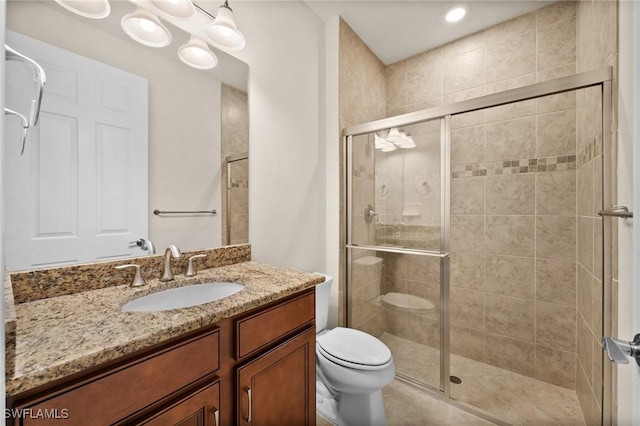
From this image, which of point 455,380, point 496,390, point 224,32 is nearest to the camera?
point 224,32

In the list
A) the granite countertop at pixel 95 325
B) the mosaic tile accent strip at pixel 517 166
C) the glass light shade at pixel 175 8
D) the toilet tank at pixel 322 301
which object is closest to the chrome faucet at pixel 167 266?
the granite countertop at pixel 95 325

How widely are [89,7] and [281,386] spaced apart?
1.57m

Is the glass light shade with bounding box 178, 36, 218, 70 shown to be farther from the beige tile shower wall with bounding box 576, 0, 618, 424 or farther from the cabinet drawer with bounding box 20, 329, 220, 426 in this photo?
the beige tile shower wall with bounding box 576, 0, 618, 424

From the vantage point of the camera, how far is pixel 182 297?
41.6 inches

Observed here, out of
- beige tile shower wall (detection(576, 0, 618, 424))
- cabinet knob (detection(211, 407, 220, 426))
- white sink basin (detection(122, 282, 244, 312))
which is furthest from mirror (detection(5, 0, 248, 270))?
beige tile shower wall (detection(576, 0, 618, 424))

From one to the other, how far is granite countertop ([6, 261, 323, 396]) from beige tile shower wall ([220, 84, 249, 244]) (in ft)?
1.43

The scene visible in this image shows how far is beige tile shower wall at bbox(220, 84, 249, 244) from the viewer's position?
1.39 m

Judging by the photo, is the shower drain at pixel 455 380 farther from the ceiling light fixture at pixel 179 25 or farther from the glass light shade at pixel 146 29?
the glass light shade at pixel 146 29

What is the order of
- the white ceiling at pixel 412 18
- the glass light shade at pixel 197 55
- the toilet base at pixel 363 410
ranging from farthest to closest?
the white ceiling at pixel 412 18 → the toilet base at pixel 363 410 → the glass light shade at pixel 197 55

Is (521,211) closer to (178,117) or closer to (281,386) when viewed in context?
(281,386)

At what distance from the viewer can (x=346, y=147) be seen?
2061 mm

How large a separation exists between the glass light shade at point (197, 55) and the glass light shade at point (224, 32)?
59 millimetres

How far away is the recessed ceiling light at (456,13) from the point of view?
1.84 meters

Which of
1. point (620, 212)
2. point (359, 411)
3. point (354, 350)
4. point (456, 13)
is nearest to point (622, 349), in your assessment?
point (620, 212)
